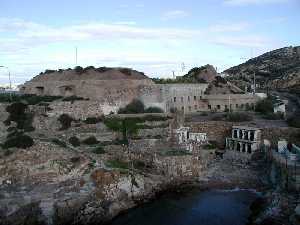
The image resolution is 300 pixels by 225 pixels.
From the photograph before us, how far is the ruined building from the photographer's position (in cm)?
4438

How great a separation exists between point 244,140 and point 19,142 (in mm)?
19473

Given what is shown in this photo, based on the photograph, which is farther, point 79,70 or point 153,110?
point 79,70

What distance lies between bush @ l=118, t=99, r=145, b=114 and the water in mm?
14028

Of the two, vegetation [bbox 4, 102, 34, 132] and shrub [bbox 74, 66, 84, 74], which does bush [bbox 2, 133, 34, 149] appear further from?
shrub [bbox 74, 66, 84, 74]

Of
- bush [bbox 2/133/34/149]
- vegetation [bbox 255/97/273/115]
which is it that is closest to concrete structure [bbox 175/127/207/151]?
vegetation [bbox 255/97/273/115]

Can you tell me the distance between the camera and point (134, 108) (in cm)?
4388

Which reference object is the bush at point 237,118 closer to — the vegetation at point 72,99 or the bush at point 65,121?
the vegetation at point 72,99

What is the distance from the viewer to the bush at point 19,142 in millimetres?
31141

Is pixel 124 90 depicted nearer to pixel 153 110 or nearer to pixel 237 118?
pixel 153 110

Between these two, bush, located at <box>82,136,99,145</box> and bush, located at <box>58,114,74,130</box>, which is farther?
bush, located at <box>58,114,74,130</box>

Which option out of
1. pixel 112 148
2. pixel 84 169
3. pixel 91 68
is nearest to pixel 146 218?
pixel 84 169

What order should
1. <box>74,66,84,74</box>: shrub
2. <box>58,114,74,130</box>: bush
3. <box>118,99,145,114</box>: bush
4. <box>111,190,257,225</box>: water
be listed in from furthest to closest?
<box>74,66,84,74</box>: shrub, <box>118,99,145,114</box>: bush, <box>58,114,74,130</box>: bush, <box>111,190,257,225</box>: water

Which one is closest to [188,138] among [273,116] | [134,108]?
[134,108]

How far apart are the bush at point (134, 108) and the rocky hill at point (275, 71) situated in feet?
106
